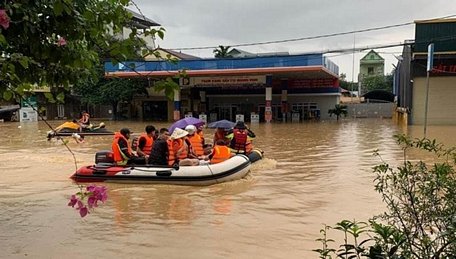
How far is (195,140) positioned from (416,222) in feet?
26.6

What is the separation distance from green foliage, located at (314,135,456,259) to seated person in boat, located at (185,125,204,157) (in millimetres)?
7639

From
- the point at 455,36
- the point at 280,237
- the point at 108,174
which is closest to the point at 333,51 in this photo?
the point at 455,36

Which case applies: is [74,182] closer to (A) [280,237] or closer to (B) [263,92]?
(A) [280,237]

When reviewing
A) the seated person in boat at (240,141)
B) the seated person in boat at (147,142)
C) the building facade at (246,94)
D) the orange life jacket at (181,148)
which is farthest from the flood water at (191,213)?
the building facade at (246,94)

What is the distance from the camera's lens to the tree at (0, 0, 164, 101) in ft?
9.80

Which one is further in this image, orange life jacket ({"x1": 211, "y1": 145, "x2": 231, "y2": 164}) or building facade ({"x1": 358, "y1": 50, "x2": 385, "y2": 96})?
building facade ({"x1": 358, "y1": 50, "x2": 385, "y2": 96})

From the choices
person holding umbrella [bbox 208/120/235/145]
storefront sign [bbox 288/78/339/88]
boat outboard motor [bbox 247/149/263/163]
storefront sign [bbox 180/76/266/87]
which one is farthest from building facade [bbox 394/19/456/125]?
person holding umbrella [bbox 208/120/235/145]

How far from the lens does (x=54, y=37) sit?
10.8 ft

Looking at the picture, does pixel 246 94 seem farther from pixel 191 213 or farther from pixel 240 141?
pixel 191 213

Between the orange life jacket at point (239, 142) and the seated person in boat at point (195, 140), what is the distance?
1.16m

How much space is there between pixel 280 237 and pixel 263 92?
3170cm

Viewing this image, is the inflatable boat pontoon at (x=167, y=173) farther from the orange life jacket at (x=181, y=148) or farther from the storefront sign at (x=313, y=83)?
the storefront sign at (x=313, y=83)

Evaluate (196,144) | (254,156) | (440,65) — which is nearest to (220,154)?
(196,144)

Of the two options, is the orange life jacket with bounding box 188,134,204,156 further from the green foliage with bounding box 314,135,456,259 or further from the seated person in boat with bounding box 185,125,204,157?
the green foliage with bounding box 314,135,456,259
